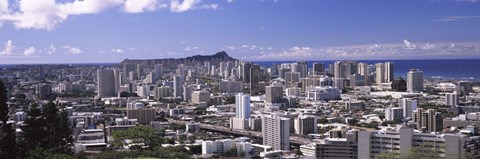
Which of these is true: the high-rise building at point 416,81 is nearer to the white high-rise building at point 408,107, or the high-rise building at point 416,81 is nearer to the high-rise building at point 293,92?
the high-rise building at point 293,92

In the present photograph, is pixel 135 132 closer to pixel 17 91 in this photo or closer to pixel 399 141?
pixel 399 141

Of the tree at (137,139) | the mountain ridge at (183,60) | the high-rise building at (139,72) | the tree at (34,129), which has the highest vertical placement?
the mountain ridge at (183,60)

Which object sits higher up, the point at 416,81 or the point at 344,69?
the point at 344,69

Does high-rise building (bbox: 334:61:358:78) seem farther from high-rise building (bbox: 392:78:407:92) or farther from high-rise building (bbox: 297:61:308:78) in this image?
high-rise building (bbox: 392:78:407:92)

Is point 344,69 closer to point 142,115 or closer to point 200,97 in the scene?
point 200,97

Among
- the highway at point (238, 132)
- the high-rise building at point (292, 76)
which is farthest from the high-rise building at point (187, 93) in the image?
the high-rise building at point (292, 76)

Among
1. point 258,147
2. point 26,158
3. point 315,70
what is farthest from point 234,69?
point 26,158

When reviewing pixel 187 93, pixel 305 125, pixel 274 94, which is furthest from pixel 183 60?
pixel 305 125
